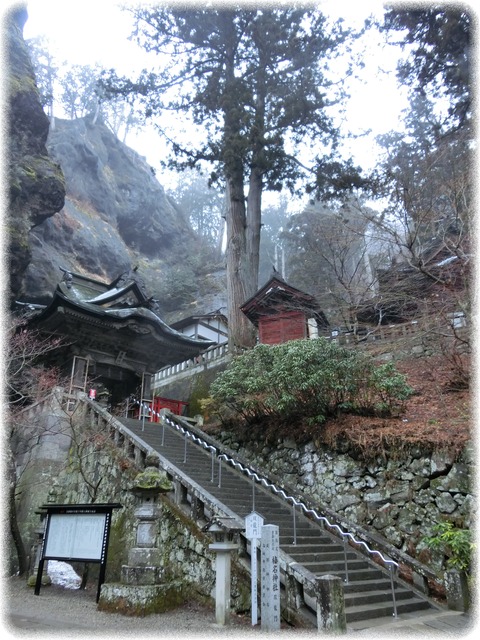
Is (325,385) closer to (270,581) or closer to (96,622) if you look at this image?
(270,581)

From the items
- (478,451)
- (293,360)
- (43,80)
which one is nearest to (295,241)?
(293,360)

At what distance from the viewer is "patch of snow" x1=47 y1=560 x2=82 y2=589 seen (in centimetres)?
966

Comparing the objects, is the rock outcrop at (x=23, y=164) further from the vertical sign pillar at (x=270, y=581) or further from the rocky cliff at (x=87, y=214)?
the vertical sign pillar at (x=270, y=581)

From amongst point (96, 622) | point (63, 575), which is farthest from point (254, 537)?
point (63, 575)

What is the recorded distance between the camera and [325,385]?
408 inches

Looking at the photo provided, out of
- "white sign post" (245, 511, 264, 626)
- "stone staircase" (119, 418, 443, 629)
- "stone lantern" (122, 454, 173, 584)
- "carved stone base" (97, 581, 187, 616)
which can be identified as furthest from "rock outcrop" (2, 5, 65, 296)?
"white sign post" (245, 511, 264, 626)

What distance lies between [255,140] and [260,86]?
9.11 feet

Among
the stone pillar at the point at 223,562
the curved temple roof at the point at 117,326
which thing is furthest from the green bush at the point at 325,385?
the curved temple roof at the point at 117,326

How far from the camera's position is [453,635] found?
600 cm

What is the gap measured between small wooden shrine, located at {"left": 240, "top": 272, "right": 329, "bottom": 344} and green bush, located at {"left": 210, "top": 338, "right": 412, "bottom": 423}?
7.87 meters

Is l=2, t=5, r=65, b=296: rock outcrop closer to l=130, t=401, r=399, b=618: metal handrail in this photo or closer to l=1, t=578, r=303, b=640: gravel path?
l=130, t=401, r=399, b=618: metal handrail

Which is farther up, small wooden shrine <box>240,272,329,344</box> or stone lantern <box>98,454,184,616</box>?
small wooden shrine <box>240,272,329,344</box>

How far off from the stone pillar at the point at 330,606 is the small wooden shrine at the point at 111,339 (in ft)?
36.2

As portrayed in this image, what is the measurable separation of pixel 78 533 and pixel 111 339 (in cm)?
888
